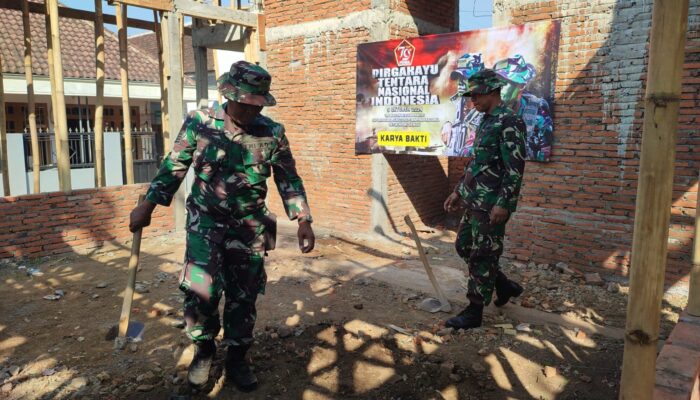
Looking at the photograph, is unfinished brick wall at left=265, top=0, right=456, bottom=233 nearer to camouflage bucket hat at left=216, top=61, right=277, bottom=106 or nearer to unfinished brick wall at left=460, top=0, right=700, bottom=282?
unfinished brick wall at left=460, top=0, right=700, bottom=282

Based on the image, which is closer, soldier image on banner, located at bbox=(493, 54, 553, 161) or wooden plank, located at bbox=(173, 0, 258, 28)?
soldier image on banner, located at bbox=(493, 54, 553, 161)

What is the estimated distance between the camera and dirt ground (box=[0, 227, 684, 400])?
3.04 m

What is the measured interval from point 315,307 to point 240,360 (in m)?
1.47

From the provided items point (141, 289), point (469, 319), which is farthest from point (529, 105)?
point (141, 289)

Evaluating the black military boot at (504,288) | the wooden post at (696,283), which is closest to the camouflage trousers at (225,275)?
the black military boot at (504,288)

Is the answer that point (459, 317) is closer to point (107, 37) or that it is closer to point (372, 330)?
point (372, 330)

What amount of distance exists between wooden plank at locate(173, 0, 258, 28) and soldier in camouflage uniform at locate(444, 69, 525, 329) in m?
5.29

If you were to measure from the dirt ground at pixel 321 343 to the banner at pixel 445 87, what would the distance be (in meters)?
1.94

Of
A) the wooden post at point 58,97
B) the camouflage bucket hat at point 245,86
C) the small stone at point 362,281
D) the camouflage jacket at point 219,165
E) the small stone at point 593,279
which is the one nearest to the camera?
the camouflage bucket hat at point 245,86

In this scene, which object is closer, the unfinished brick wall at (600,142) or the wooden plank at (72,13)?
the unfinished brick wall at (600,142)

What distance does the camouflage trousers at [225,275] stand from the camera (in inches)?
111

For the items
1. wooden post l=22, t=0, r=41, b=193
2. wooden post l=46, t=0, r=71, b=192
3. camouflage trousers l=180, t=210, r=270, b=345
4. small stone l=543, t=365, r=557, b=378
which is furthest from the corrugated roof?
small stone l=543, t=365, r=557, b=378

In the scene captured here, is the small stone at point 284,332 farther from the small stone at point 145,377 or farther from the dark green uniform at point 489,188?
the dark green uniform at point 489,188

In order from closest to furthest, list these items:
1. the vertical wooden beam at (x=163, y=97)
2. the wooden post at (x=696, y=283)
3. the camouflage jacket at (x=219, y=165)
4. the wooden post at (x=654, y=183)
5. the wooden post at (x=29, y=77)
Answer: the wooden post at (x=654, y=183) → the camouflage jacket at (x=219, y=165) → the wooden post at (x=696, y=283) → the wooden post at (x=29, y=77) → the vertical wooden beam at (x=163, y=97)
